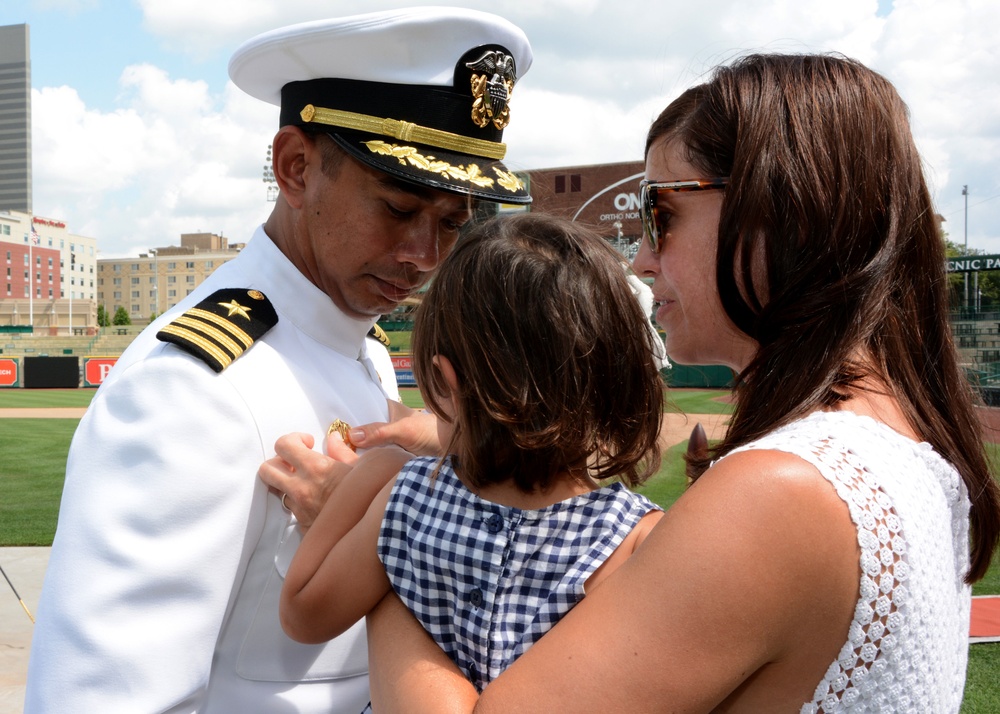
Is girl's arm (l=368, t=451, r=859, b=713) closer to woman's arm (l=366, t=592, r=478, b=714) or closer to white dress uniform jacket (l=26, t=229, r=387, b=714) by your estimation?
woman's arm (l=366, t=592, r=478, b=714)

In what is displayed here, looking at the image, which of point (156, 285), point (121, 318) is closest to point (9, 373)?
point (121, 318)

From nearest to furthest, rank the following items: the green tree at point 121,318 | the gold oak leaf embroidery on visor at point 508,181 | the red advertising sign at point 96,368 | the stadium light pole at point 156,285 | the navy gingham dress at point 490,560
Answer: the navy gingham dress at point 490,560, the gold oak leaf embroidery on visor at point 508,181, the red advertising sign at point 96,368, the green tree at point 121,318, the stadium light pole at point 156,285

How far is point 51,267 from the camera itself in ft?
322

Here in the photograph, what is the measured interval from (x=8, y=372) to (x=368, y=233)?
32.7m

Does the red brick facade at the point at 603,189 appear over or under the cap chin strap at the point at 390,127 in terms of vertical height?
over

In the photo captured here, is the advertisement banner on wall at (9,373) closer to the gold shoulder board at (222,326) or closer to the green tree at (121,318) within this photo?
the gold shoulder board at (222,326)

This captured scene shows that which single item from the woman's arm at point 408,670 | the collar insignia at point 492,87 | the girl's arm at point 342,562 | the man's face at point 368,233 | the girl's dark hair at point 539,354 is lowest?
the woman's arm at point 408,670

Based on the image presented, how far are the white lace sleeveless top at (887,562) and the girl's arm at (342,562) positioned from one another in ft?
2.25

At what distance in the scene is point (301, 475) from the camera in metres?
1.58

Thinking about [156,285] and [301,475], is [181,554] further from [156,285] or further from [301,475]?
[156,285]

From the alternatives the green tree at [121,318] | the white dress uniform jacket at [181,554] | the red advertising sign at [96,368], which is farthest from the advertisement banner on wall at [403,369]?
the green tree at [121,318]

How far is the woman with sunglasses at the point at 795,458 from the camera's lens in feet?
3.08

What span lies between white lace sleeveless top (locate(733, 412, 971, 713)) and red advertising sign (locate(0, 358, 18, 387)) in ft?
111

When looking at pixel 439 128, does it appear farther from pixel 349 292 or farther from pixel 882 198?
pixel 882 198
